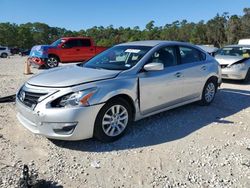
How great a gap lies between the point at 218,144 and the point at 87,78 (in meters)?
2.31

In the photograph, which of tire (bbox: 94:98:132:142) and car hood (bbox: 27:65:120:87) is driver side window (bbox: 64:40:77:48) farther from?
tire (bbox: 94:98:132:142)

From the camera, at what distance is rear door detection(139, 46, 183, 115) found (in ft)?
17.3

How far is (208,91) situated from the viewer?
7094mm

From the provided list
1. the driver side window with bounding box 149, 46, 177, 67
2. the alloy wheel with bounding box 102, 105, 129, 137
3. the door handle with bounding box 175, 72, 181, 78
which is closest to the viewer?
the alloy wheel with bounding box 102, 105, 129, 137

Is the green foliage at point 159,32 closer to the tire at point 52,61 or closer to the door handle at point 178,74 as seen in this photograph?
the tire at point 52,61

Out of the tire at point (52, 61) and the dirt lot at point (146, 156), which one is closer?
the dirt lot at point (146, 156)

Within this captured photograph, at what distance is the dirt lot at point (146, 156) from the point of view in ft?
12.4

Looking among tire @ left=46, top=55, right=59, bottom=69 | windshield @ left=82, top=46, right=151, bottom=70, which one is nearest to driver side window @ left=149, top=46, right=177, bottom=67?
windshield @ left=82, top=46, right=151, bottom=70

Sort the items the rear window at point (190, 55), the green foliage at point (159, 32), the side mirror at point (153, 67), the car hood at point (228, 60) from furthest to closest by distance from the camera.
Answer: the green foliage at point (159, 32), the car hood at point (228, 60), the rear window at point (190, 55), the side mirror at point (153, 67)

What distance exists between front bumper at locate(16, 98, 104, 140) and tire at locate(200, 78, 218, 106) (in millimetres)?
3222

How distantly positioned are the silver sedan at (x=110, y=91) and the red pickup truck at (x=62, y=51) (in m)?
10.9

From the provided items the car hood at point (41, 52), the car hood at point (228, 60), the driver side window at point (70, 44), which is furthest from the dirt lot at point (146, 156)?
the driver side window at point (70, 44)

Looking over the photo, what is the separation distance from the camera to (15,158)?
14.2ft

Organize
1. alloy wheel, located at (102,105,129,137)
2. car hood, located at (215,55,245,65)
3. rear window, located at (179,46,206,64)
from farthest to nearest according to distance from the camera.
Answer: car hood, located at (215,55,245,65)
rear window, located at (179,46,206,64)
alloy wheel, located at (102,105,129,137)
